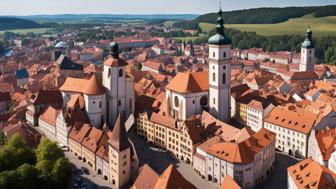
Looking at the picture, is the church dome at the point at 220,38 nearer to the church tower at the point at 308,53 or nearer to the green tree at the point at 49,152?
the green tree at the point at 49,152

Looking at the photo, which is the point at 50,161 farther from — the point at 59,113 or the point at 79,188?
the point at 59,113

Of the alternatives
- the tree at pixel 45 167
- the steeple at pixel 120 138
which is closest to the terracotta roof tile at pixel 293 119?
the steeple at pixel 120 138

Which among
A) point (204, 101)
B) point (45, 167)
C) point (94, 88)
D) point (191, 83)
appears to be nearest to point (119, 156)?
point (45, 167)

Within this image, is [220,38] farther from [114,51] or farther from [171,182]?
[171,182]

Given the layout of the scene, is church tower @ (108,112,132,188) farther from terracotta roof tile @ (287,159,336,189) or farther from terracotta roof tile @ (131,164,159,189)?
terracotta roof tile @ (287,159,336,189)

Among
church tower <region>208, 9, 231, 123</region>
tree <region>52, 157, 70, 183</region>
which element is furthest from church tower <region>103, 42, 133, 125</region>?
tree <region>52, 157, 70, 183</region>

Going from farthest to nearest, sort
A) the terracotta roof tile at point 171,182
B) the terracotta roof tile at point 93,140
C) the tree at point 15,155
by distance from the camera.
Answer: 1. the terracotta roof tile at point 93,140
2. the tree at point 15,155
3. the terracotta roof tile at point 171,182
